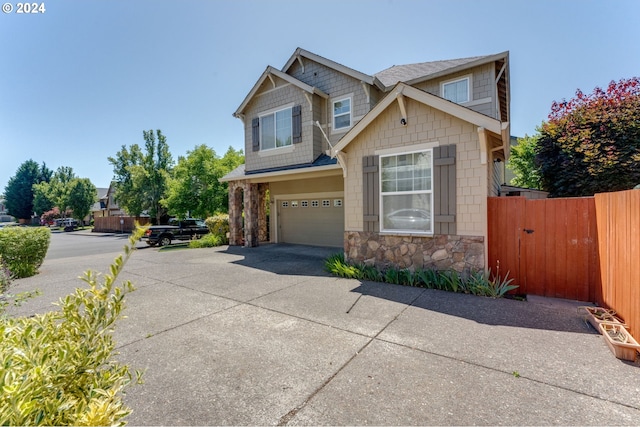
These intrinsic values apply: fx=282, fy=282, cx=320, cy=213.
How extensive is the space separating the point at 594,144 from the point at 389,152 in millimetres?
7946

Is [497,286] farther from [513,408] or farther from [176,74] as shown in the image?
[176,74]

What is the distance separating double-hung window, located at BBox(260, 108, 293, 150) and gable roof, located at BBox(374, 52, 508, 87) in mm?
4444

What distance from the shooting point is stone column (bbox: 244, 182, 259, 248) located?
1350cm

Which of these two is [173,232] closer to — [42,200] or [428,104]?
[428,104]

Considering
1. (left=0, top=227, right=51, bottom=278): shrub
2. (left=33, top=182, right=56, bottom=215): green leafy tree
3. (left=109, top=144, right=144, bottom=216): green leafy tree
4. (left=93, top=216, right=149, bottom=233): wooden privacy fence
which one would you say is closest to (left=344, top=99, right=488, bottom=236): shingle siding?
(left=0, top=227, right=51, bottom=278): shrub

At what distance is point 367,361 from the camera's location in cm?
340

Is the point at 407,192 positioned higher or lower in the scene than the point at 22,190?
lower

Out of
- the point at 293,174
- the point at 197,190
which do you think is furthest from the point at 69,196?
the point at 293,174

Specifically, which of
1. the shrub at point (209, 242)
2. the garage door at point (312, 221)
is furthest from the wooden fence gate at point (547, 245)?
the shrub at point (209, 242)

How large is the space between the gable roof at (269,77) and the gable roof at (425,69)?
9.84 ft

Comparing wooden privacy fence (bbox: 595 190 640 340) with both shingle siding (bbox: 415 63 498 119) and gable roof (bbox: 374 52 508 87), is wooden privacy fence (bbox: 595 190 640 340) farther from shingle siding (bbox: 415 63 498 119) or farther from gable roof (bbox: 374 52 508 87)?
gable roof (bbox: 374 52 508 87)

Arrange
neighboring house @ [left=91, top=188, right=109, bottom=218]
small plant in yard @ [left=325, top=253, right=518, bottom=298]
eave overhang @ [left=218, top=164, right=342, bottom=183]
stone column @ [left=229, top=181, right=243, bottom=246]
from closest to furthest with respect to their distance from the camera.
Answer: small plant in yard @ [left=325, top=253, right=518, bottom=298]
eave overhang @ [left=218, top=164, right=342, bottom=183]
stone column @ [left=229, top=181, right=243, bottom=246]
neighboring house @ [left=91, top=188, right=109, bottom=218]

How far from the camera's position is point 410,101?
7.04 m

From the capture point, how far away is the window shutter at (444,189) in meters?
6.48
